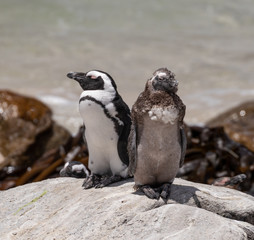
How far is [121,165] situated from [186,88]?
8.35 meters

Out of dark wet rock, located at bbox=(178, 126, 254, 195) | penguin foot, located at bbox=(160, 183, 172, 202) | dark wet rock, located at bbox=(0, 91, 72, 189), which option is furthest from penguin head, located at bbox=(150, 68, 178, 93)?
dark wet rock, located at bbox=(0, 91, 72, 189)

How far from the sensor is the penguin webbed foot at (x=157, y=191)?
3.41m

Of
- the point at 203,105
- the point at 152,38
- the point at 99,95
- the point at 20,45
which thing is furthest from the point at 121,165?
the point at 152,38

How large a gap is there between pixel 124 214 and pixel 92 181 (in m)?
0.65

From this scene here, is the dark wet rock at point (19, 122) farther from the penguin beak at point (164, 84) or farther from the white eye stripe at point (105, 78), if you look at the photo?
the penguin beak at point (164, 84)

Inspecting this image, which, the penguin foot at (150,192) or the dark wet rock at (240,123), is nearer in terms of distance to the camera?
the penguin foot at (150,192)

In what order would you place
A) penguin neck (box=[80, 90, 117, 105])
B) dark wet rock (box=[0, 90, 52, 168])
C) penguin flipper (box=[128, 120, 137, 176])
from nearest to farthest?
penguin flipper (box=[128, 120, 137, 176])
penguin neck (box=[80, 90, 117, 105])
dark wet rock (box=[0, 90, 52, 168])

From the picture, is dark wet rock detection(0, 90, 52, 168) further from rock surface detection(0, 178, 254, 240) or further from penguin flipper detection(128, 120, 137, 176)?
penguin flipper detection(128, 120, 137, 176)

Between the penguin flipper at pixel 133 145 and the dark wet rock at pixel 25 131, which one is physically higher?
the penguin flipper at pixel 133 145

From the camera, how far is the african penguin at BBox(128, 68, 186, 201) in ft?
10.7

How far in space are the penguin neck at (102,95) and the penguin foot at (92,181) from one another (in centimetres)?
58

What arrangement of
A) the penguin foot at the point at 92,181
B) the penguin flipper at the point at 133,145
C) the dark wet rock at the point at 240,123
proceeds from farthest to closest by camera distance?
the dark wet rock at the point at 240,123 → the penguin foot at the point at 92,181 → the penguin flipper at the point at 133,145

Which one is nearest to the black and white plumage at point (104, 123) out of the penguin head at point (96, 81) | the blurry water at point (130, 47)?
the penguin head at point (96, 81)

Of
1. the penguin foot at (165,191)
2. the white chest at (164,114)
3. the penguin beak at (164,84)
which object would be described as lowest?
the penguin foot at (165,191)
